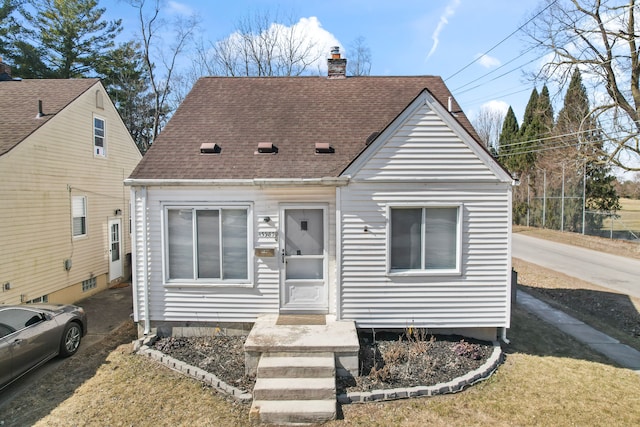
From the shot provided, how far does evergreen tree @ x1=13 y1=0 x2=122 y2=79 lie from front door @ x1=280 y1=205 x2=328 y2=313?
25.6m

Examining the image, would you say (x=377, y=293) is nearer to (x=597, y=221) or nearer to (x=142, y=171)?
(x=142, y=171)

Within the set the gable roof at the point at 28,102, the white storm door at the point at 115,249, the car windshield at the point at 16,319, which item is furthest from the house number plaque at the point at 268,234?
the white storm door at the point at 115,249

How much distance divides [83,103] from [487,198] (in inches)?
487

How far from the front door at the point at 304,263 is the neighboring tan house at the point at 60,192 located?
23.2 feet

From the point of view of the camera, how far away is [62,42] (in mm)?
24688

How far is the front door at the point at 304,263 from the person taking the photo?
7629 mm

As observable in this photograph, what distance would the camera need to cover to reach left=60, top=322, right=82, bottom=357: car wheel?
7.06 m

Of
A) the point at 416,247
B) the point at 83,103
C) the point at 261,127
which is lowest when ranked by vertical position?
the point at 416,247

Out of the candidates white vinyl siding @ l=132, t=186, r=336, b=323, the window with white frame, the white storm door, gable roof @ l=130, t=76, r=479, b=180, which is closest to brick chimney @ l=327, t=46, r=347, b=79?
gable roof @ l=130, t=76, r=479, b=180

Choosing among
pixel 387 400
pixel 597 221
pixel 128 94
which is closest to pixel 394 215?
pixel 387 400

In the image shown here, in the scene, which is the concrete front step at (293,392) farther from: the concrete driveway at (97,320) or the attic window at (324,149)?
the attic window at (324,149)

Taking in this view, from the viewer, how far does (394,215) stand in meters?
7.32

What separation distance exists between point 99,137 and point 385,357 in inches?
479

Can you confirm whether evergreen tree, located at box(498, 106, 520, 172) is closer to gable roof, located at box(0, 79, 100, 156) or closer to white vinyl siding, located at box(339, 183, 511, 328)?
white vinyl siding, located at box(339, 183, 511, 328)
